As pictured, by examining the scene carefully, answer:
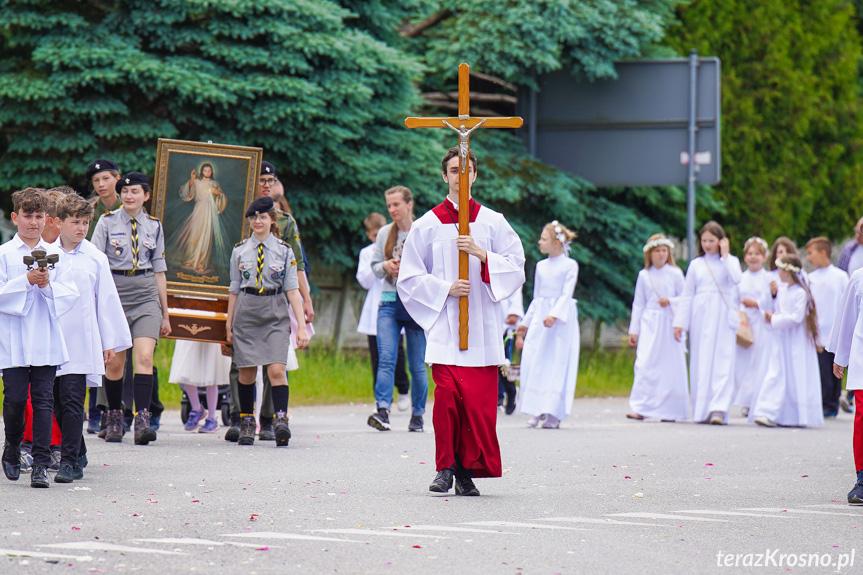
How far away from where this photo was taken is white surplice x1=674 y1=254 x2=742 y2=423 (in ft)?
45.3

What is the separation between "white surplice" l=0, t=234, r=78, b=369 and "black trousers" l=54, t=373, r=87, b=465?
10.4 inches

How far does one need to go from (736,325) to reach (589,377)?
4710mm

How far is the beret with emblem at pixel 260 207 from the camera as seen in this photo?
9859 millimetres

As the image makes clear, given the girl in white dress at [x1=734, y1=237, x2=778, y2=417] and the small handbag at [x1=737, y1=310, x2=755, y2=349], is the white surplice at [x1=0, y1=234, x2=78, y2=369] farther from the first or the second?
the girl in white dress at [x1=734, y1=237, x2=778, y2=417]

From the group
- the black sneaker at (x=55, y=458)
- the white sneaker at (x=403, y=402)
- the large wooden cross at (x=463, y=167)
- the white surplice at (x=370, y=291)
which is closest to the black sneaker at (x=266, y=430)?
the black sneaker at (x=55, y=458)

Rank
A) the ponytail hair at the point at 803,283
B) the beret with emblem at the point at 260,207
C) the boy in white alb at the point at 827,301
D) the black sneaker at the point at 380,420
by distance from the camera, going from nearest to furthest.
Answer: the beret with emblem at the point at 260,207 < the black sneaker at the point at 380,420 < the ponytail hair at the point at 803,283 < the boy in white alb at the point at 827,301

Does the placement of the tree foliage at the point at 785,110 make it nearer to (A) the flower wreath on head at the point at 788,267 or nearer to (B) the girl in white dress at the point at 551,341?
(A) the flower wreath on head at the point at 788,267

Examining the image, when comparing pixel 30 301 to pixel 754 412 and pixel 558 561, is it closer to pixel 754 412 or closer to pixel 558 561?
pixel 558 561

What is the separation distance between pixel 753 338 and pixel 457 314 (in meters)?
7.55

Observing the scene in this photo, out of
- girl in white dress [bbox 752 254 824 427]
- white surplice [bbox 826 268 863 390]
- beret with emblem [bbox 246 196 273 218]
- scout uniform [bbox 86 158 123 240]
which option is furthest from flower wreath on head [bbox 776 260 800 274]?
scout uniform [bbox 86 158 123 240]

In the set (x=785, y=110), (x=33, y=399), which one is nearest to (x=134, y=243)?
(x=33, y=399)

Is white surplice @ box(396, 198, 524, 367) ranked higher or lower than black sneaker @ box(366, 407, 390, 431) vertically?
higher

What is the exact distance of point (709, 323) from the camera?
14.1m

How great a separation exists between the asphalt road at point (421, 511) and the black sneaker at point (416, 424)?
1.95ft
